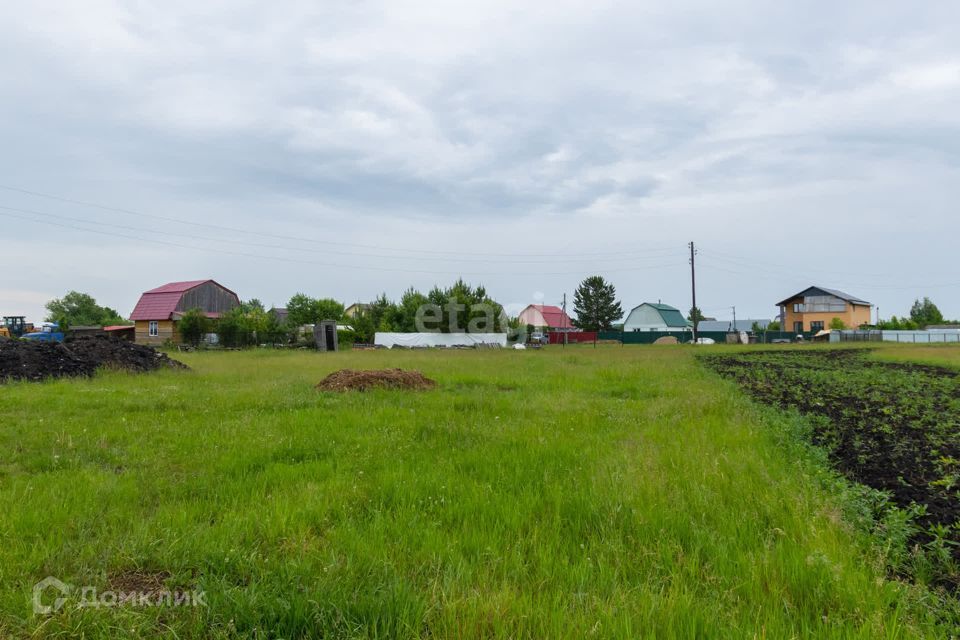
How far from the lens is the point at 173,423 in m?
7.27

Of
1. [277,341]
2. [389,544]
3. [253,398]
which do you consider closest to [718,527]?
[389,544]

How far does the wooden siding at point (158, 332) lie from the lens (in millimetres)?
46125

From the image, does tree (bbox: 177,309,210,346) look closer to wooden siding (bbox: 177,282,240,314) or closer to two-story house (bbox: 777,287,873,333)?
wooden siding (bbox: 177,282,240,314)

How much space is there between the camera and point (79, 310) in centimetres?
8225

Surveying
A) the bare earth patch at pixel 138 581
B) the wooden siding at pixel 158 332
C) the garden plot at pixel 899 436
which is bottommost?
the garden plot at pixel 899 436

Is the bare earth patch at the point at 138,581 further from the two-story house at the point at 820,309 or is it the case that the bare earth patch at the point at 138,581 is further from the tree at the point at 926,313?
the tree at the point at 926,313

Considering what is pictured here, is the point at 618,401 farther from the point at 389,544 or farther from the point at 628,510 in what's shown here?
the point at 389,544

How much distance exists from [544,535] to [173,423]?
6390mm

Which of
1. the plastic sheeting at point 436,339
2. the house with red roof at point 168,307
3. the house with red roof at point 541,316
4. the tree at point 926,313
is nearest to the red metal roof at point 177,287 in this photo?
the house with red roof at point 168,307

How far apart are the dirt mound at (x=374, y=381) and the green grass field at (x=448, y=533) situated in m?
4.44

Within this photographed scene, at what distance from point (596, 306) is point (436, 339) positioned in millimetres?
42351

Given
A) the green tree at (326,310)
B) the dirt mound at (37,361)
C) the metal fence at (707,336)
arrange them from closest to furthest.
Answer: the dirt mound at (37,361) → the green tree at (326,310) → the metal fence at (707,336)

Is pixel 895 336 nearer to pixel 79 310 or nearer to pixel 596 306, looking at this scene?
pixel 596 306

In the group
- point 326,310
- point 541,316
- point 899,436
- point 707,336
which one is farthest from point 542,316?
point 899,436
